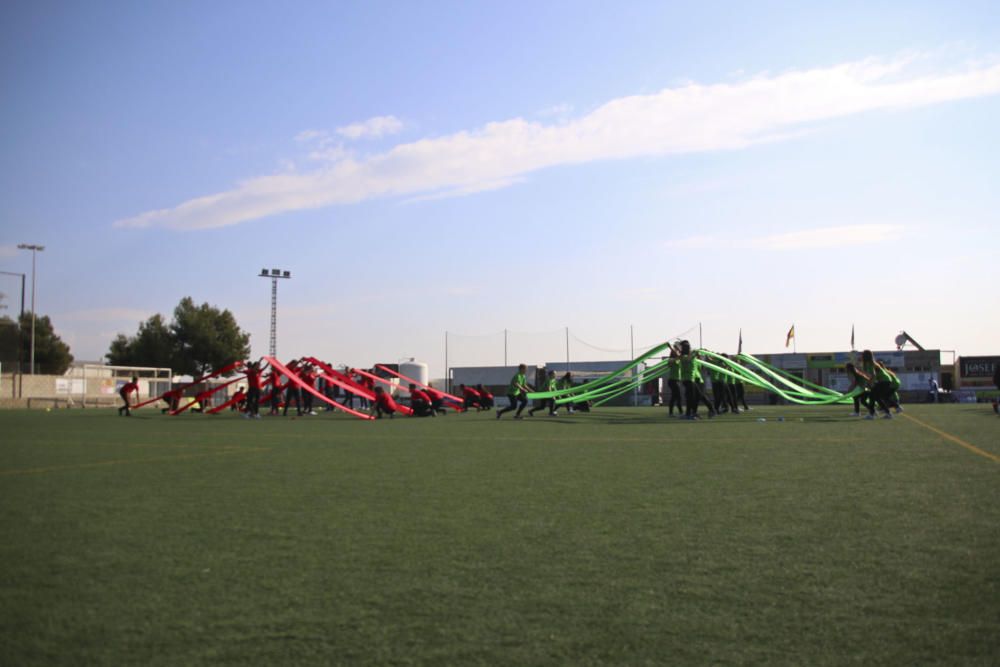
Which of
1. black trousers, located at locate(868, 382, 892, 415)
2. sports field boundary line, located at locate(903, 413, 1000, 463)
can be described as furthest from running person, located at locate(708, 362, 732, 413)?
sports field boundary line, located at locate(903, 413, 1000, 463)

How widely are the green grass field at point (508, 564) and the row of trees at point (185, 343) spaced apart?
67.7 metres

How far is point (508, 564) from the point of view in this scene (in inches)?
175

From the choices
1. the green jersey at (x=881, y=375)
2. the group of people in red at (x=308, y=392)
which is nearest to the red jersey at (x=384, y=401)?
the group of people in red at (x=308, y=392)

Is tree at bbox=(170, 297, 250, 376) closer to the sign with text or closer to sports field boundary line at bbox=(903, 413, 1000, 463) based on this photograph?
the sign with text

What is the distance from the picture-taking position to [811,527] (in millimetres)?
5359

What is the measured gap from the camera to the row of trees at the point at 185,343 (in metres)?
72.2

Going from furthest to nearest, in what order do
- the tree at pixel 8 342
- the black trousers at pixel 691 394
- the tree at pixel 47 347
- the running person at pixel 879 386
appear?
the tree at pixel 47 347 → the tree at pixel 8 342 → the black trousers at pixel 691 394 → the running person at pixel 879 386

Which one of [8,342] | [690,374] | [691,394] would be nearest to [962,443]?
[690,374]

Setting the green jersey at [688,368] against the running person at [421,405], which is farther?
the running person at [421,405]

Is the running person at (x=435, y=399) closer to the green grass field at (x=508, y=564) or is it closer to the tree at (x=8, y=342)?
the green grass field at (x=508, y=564)

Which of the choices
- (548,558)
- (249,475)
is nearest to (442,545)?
(548,558)

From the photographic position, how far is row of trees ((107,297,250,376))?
237 feet

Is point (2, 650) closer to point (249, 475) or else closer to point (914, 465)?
point (249, 475)

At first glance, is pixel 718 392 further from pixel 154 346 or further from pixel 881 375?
pixel 154 346
